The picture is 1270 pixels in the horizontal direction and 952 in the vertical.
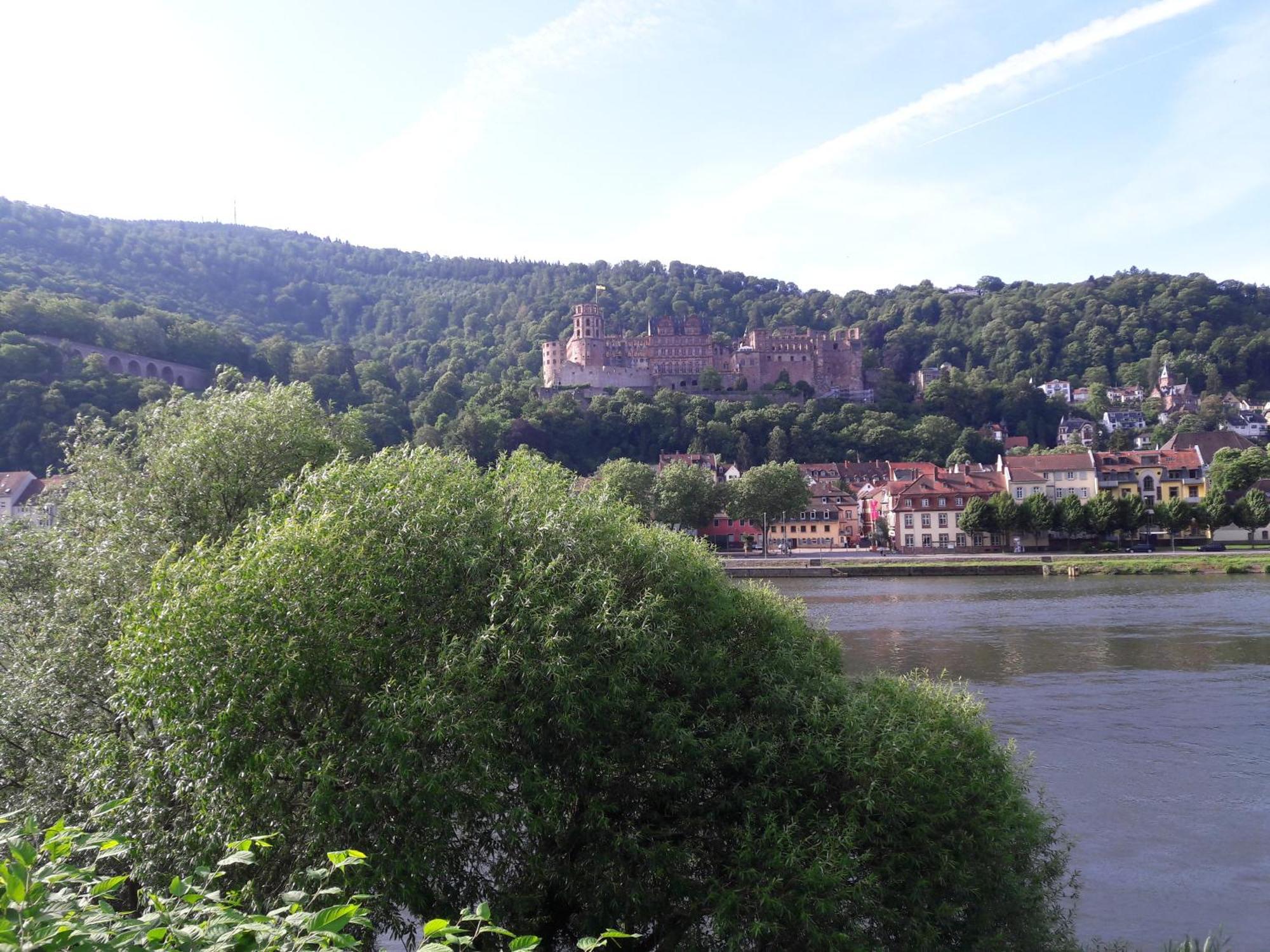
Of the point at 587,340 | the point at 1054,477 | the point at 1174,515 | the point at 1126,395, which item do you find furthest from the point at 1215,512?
the point at 587,340

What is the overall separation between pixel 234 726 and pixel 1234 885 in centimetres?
1373

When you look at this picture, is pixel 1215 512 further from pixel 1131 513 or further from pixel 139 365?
pixel 139 365

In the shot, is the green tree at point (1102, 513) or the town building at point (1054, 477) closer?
the green tree at point (1102, 513)

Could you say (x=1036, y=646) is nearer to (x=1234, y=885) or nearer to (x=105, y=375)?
(x=1234, y=885)

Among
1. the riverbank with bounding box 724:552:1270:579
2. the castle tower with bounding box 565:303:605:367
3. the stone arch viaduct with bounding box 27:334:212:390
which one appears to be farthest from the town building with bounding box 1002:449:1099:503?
the stone arch viaduct with bounding box 27:334:212:390

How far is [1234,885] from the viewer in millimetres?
13219

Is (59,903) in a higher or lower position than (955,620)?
higher

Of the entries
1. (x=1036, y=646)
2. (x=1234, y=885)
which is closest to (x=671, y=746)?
(x=1234, y=885)

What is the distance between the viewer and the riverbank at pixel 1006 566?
5528cm

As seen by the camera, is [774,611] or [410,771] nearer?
[410,771]

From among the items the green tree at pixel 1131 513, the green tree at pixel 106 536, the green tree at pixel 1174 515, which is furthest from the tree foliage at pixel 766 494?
the green tree at pixel 106 536

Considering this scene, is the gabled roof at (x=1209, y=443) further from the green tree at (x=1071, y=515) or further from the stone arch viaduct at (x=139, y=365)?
the stone arch viaduct at (x=139, y=365)

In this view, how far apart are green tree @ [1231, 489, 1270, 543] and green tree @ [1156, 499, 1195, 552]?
9.31 ft

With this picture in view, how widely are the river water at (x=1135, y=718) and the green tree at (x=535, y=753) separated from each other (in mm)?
2822
